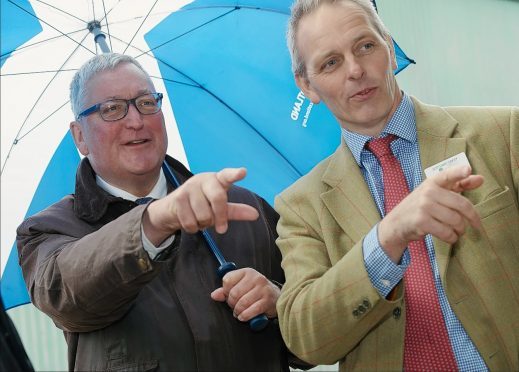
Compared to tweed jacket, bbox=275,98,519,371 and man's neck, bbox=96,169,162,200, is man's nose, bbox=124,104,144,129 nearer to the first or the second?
man's neck, bbox=96,169,162,200

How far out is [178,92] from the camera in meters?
3.24

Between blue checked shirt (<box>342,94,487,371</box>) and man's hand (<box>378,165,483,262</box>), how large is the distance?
161mm

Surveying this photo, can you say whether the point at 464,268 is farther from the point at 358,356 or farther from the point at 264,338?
the point at 264,338

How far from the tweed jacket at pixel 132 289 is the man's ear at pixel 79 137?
0.35ft

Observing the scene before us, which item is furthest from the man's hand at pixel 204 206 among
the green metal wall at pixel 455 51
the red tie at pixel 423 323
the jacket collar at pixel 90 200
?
the green metal wall at pixel 455 51

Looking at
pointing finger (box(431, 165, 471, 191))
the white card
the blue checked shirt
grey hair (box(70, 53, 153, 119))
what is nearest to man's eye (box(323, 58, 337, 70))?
the blue checked shirt

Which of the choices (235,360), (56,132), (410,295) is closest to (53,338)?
(56,132)

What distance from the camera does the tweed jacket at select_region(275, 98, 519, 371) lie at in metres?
2.08

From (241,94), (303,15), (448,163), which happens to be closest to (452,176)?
(448,163)

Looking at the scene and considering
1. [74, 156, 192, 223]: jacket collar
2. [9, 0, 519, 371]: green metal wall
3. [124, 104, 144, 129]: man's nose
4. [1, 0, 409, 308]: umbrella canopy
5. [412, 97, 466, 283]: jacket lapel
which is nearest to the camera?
[412, 97, 466, 283]: jacket lapel

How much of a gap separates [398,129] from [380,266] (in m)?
0.56

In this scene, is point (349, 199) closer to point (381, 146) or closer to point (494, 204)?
point (381, 146)

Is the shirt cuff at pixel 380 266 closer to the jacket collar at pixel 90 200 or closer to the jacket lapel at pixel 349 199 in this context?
the jacket lapel at pixel 349 199

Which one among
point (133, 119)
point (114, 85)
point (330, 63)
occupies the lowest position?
point (330, 63)
